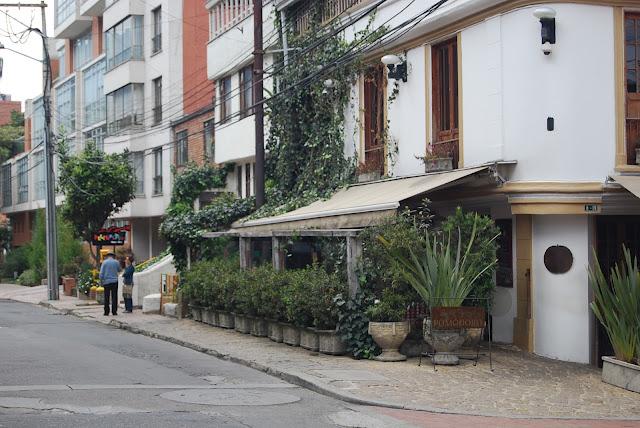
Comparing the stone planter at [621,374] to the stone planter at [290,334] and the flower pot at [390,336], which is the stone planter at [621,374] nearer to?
the flower pot at [390,336]

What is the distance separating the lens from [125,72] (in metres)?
40.6

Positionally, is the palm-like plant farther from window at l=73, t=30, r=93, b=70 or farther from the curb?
window at l=73, t=30, r=93, b=70

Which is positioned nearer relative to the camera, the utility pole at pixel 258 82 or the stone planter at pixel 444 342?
the stone planter at pixel 444 342

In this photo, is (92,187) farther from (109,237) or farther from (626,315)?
(626,315)

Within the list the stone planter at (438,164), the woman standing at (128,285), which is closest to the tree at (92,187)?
the woman standing at (128,285)

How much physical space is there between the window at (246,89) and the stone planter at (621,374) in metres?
16.0

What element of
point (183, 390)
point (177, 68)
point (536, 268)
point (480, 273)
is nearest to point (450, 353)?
point (480, 273)

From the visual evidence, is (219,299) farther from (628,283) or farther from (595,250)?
(628,283)

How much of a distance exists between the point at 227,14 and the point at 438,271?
16.8 m

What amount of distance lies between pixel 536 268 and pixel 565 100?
2781 millimetres

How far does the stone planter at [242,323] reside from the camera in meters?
20.0

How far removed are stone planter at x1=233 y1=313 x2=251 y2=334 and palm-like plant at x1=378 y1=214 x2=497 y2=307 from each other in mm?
5392

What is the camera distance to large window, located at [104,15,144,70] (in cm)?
4062

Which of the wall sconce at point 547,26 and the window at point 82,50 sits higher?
the window at point 82,50
